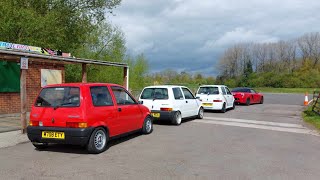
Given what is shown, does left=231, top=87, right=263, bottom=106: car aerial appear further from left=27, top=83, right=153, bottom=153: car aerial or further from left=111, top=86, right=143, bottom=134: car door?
left=27, top=83, right=153, bottom=153: car aerial

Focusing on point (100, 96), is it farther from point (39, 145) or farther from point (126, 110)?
point (39, 145)

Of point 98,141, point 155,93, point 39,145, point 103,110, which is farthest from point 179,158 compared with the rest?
point 155,93

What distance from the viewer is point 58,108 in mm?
7469

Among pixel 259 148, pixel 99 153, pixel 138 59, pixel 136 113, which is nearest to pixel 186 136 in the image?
pixel 136 113

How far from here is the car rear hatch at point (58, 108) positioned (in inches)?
287

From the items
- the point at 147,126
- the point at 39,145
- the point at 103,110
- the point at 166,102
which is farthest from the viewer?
the point at 166,102

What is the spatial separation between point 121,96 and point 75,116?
1950 mm

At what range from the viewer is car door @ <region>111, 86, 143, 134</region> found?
859cm

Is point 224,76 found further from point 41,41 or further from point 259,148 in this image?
point 259,148

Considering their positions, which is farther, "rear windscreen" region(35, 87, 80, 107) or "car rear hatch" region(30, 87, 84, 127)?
"rear windscreen" region(35, 87, 80, 107)

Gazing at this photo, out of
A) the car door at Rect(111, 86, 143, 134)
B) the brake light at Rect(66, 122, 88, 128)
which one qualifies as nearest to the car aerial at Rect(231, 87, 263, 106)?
the car door at Rect(111, 86, 143, 134)

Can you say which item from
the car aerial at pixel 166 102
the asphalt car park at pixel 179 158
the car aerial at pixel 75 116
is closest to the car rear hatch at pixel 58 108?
the car aerial at pixel 75 116

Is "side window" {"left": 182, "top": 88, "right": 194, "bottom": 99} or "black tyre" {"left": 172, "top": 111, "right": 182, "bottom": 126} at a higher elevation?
"side window" {"left": 182, "top": 88, "right": 194, "bottom": 99}

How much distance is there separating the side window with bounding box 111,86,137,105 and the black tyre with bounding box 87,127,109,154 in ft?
3.68
